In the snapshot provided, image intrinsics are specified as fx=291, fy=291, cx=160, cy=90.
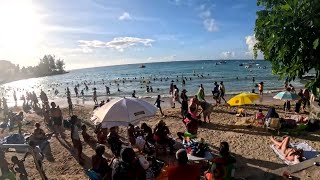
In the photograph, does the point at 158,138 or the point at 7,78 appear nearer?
the point at 158,138

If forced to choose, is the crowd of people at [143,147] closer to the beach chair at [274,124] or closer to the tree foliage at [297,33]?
the beach chair at [274,124]

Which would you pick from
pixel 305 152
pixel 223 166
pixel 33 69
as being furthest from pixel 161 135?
pixel 33 69

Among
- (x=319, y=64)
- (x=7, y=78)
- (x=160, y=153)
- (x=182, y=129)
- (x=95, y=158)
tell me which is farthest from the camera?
(x=7, y=78)

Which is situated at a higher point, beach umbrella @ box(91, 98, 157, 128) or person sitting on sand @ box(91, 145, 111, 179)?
beach umbrella @ box(91, 98, 157, 128)

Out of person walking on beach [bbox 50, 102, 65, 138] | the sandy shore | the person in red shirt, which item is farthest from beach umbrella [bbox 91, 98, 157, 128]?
person walking on beach [bbox 50, 102, 65, 138]

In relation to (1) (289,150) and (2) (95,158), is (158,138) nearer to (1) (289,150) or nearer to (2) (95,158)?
(2) (95,158)

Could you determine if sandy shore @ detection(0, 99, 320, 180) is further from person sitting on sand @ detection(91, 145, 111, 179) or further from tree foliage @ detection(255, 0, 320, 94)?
tree foliage @ detection(255, 0, 320, 94)

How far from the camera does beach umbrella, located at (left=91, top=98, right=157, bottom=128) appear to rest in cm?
966

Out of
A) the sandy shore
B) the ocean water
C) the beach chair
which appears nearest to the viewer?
the sandy shore

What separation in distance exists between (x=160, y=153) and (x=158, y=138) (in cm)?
85

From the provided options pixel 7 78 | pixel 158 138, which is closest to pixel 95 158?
pixel 158 138

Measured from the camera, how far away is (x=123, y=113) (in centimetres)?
975

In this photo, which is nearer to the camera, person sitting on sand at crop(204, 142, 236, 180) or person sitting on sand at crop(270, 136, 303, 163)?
person sitting on sand at crop(204, 142, 236, 180)

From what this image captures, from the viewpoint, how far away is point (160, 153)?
11664 millimetres
